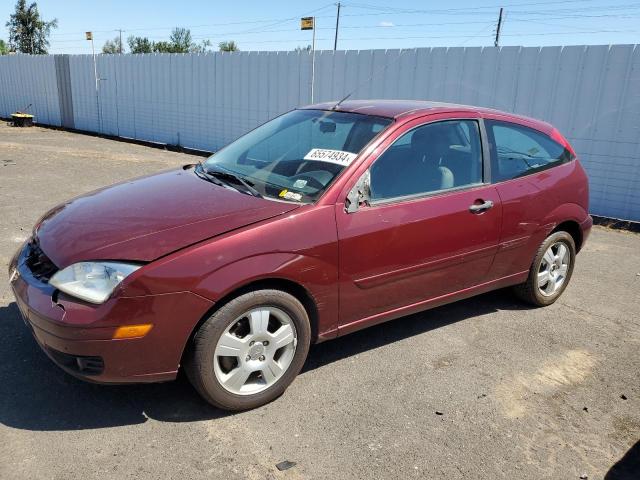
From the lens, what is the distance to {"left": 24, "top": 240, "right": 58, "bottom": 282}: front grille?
9.37 feet

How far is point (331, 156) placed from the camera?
3473 mm

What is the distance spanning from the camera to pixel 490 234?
12.9ft

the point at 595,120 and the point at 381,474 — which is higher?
the point at 595,120

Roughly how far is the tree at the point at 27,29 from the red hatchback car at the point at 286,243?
5647 cm

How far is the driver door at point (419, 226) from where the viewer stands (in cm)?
328

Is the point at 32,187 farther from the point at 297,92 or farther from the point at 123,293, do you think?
the point at 123,293

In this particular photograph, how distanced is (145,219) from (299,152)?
1186mm

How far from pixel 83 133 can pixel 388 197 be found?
1653 cm

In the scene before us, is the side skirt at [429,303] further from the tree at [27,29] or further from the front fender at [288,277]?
the tree at [27,29]

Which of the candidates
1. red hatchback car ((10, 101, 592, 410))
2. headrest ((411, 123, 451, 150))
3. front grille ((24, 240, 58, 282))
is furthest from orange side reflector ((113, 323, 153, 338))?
headrest ((411, 123, 451, 150))

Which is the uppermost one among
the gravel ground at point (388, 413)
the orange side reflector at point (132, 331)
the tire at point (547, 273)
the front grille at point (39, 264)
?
the front grille at point (39, 264)

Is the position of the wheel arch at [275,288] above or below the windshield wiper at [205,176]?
below

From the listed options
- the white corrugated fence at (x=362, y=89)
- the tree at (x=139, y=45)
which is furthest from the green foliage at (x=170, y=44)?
the white corrugated fence at (x=362, y=89)

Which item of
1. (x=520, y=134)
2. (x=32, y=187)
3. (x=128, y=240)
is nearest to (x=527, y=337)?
(x=520, y=134)
